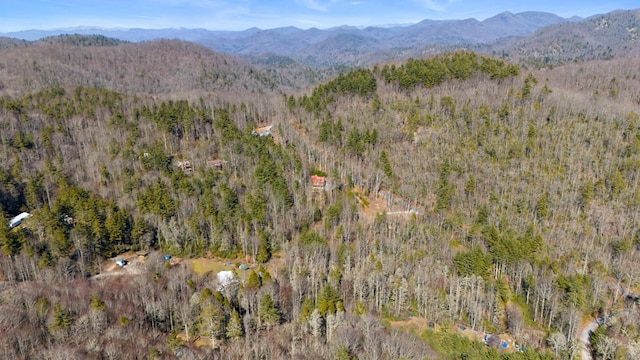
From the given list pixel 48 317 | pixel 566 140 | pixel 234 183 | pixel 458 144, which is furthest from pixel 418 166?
pixel 48 317

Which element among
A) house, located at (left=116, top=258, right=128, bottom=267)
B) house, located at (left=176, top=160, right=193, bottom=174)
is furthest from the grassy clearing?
house, located at (left=176, top=160, right=193, bottom=174)

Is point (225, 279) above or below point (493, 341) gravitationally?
above

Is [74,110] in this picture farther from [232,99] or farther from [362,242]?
[362,242]

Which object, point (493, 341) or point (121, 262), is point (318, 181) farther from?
point (493, 341)

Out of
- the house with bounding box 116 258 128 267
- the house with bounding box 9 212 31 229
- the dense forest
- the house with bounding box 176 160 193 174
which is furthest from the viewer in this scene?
the house with bounding box 176 160 193 174

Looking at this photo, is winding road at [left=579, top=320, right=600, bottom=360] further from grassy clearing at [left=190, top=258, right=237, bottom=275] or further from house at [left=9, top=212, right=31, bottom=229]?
house at [left=9, top=212, right=31, bottom=229]

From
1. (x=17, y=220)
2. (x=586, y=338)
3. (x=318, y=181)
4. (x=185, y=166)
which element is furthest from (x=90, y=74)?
(x=586, y=338)
